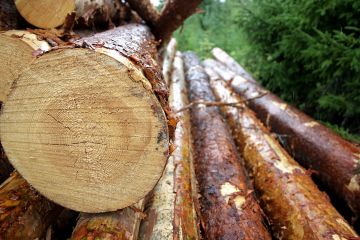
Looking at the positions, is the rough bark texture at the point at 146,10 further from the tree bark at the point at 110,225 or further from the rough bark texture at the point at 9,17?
the tree bark at the point at 110,225

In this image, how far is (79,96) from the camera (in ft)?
5.15

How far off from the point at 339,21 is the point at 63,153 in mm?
3845

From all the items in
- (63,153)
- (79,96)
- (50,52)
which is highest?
(50,52)

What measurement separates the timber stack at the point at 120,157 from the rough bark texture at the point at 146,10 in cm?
64

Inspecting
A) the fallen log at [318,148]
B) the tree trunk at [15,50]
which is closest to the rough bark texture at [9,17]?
the tree trunk at [15,50]

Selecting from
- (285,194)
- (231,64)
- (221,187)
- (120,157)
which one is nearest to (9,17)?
(120,157)

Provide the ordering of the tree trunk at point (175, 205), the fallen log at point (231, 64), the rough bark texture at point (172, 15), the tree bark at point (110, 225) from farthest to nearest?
the fallen log at point (231, 64) < the rough bark texture at point (172, 15) < the tree trunk at point (175, 205) < the tree bark at point (110, 225)

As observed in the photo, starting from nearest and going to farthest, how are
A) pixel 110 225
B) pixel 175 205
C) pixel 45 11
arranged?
pixel 110 225, pixel 175 205, pixel 45 11

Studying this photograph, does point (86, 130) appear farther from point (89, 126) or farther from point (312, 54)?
point (312, 54)

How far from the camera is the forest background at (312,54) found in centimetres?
366

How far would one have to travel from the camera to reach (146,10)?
13.8 feet

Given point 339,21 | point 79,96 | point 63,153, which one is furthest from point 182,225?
point 339,21

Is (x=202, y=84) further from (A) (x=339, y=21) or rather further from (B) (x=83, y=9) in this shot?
(B) (x=83, y=9)

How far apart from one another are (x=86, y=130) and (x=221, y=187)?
4.61 ft
